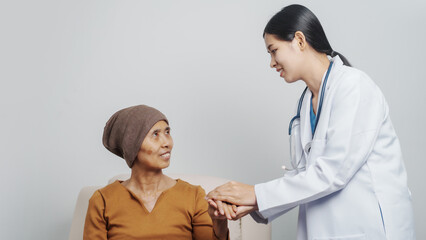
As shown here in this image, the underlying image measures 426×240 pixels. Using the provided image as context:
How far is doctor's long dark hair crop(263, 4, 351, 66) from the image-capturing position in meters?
1.73

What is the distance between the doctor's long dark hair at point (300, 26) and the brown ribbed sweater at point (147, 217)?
748 millimetres

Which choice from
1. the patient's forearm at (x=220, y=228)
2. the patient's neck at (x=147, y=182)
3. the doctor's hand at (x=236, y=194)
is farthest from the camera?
the patient's neck at (x=147, y=182)

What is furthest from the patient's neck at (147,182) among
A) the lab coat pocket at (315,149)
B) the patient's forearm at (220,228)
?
the lab coat pocket at (315,149)

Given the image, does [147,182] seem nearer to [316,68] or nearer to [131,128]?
[131,128]

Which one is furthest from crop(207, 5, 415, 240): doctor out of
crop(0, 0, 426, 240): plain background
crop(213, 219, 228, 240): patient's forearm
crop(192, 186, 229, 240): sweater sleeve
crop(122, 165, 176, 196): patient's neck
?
crop(0, 0, 426, 240): plain background

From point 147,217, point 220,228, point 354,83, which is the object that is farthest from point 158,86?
point 354,83

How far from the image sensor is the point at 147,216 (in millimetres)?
1941

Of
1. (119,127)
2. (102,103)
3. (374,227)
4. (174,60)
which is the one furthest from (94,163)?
(374,227)

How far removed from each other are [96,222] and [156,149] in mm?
372

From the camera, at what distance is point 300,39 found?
5.70ft

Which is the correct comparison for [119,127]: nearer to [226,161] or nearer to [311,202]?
[311,202]

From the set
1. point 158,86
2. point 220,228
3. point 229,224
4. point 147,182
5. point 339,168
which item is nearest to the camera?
point 339,168

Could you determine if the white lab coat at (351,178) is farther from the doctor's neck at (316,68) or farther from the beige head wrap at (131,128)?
the beige head wrap at (131,128)

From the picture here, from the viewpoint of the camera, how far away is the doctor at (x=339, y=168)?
1578mm
